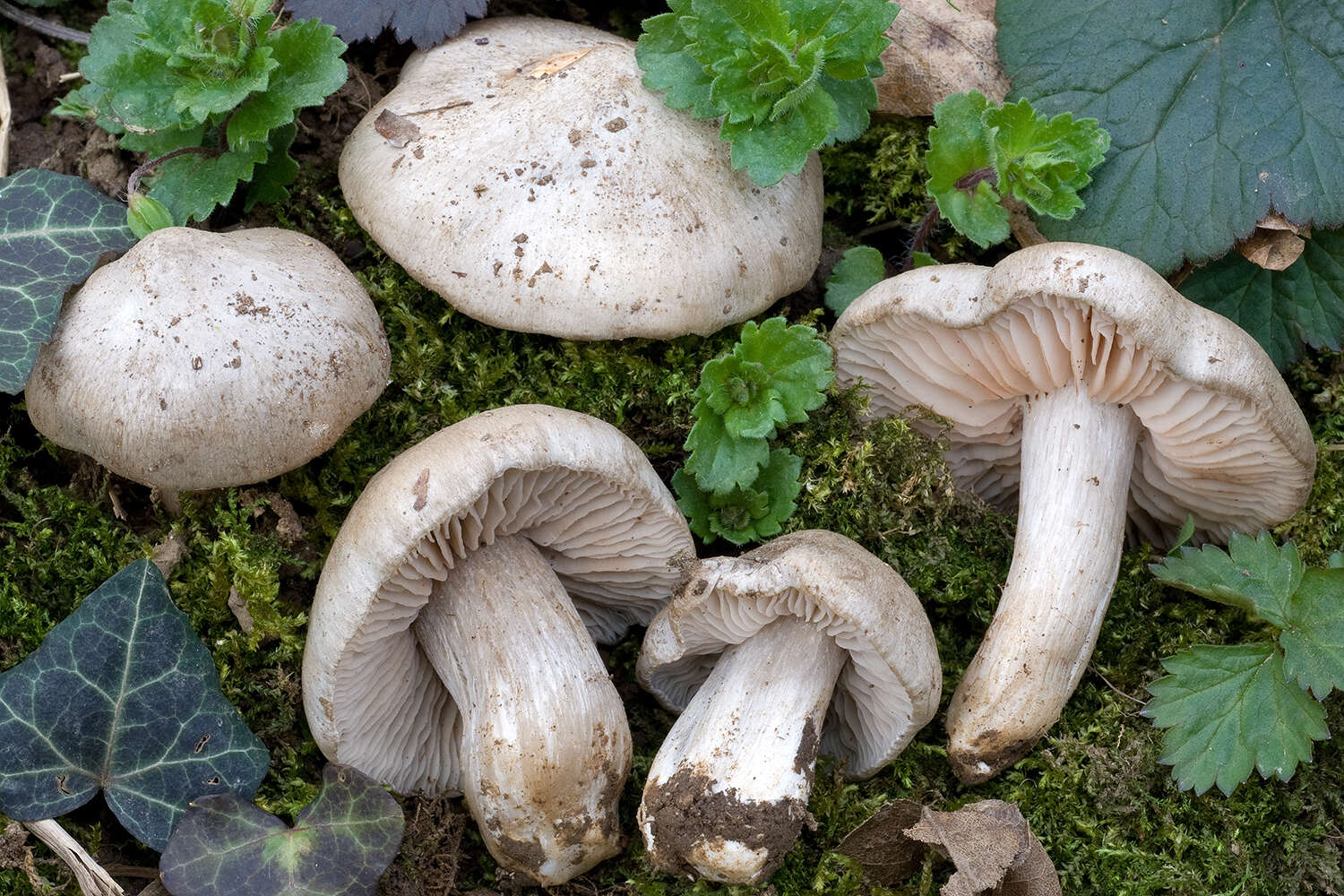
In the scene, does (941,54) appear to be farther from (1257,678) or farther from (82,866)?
(82,866)

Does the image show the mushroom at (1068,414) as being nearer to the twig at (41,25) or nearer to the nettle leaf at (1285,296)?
the nettle leaf at (1285,296)

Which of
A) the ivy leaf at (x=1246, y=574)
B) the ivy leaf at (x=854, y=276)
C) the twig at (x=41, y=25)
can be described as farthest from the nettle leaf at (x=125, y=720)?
the ivy leaf at (x=1246, y=574)

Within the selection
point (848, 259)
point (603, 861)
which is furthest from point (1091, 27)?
point (603, 861)

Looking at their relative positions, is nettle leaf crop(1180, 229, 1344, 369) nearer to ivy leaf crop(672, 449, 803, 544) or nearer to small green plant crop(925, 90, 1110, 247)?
small green plant crop(925, 90, 1110, 247)

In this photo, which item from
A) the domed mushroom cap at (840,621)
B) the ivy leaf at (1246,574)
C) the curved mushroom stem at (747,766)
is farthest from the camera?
the ivy leaf at (1246,574)

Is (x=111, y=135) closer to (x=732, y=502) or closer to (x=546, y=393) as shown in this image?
(x=546, y=393)

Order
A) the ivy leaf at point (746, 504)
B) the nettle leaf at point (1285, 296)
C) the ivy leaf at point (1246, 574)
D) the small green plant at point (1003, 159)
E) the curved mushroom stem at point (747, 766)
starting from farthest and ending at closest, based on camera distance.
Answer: the nettle leaf at point (1285, 296), the ivy leaf at point (746, 504), the small green plant at point (1003, 159), the ivy leaf at point (1246, 574), the curved mushroom stem at point (747, 766)

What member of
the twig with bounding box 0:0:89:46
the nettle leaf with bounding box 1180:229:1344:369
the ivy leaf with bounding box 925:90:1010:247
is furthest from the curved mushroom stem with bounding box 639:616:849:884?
the twig with bounding box 0:0:89:46
